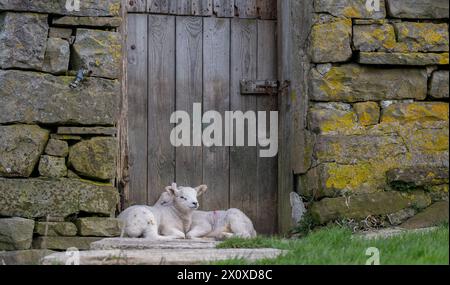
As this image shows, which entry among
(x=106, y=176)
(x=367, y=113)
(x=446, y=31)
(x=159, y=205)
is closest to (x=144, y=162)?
(x=159, y=205)

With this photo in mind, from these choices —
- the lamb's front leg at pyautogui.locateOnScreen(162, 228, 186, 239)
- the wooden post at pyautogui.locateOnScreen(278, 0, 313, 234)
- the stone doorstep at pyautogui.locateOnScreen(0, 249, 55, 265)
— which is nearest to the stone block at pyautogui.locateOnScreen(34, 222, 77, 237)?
the stone doorstep at pyautogui.locateOnScreen(0, 249, 55, 265)

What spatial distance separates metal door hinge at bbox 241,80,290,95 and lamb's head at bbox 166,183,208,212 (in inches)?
39.6

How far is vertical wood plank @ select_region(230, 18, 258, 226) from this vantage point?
7574 millimetres

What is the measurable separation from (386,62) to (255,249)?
207cm

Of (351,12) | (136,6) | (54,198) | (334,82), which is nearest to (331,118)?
(334,82)

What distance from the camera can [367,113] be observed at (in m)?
6.91

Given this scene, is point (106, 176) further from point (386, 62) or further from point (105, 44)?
point (386, 62)

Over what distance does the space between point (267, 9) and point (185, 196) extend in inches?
74.7

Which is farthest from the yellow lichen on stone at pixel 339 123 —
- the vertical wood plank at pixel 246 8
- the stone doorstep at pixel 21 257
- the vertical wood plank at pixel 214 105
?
the stone doorstep at pixel 21 257

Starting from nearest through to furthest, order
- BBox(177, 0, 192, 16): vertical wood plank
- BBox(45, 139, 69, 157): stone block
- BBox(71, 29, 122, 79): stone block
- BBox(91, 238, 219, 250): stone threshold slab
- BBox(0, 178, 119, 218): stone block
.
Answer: BBox(91, 238, 219, 250): stone threshold slab < BBox(0, 178, 119, 218): stone block < BBox(45, 139, 69, 157): stone block < BBox(71, 29, 122, 79): stone block < BBox(177, 0, 192, 16): vertical wood plank

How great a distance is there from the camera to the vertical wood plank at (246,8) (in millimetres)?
7617

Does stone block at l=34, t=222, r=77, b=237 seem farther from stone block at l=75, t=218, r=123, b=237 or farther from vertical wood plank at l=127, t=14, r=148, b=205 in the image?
vertical wood plank at l=127, t=14, r=148, b=205

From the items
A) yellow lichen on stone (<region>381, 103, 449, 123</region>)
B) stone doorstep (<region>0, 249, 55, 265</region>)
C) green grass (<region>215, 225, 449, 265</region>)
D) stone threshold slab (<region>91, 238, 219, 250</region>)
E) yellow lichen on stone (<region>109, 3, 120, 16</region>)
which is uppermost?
yellow lichen on stone (<region>109, 3, 120, 16</region>)

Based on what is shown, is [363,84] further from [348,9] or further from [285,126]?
[285,126]
